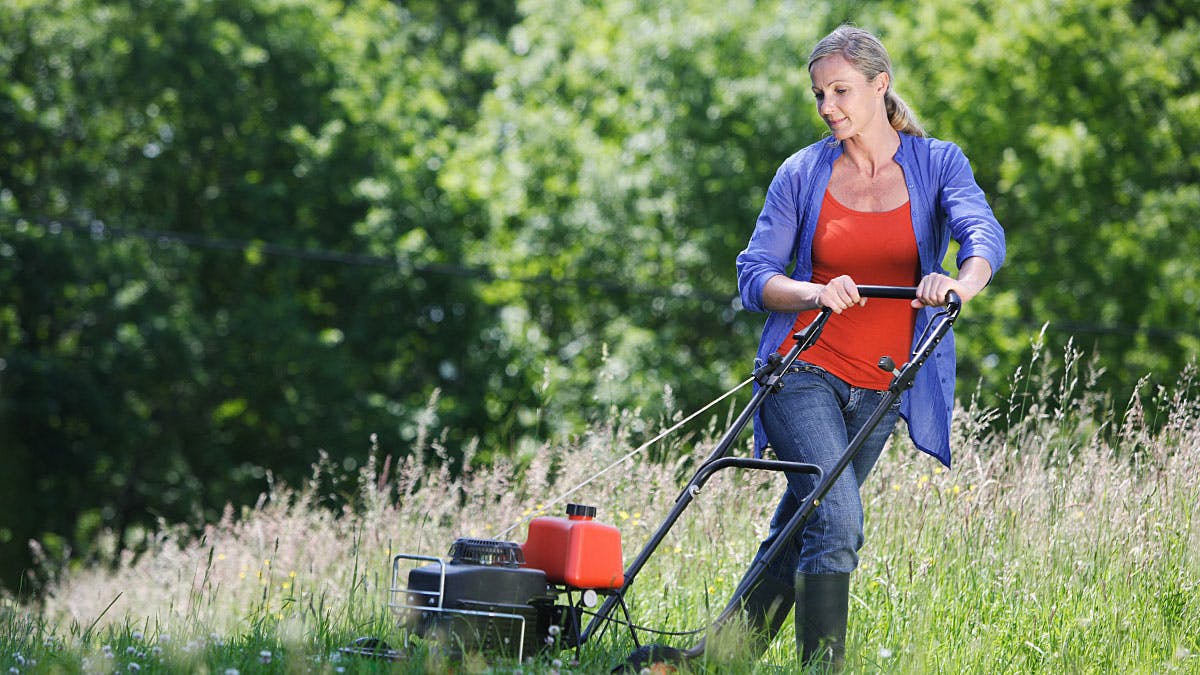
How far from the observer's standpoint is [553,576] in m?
3.74

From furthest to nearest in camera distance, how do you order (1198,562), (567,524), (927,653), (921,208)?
(1198,562) < (927,653) < (921,208) < (567,524)

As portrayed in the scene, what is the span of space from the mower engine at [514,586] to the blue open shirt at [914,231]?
692mm

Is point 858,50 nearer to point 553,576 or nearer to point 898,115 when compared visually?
point 898,115

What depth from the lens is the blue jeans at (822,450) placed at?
374 cm

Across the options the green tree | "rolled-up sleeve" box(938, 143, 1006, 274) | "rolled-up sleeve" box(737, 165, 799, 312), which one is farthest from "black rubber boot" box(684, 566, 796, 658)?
the green tree

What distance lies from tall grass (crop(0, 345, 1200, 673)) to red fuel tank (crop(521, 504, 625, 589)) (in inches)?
8.8

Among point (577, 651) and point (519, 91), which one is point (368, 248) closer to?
point (519, 91)

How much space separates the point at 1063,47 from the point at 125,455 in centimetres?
1374

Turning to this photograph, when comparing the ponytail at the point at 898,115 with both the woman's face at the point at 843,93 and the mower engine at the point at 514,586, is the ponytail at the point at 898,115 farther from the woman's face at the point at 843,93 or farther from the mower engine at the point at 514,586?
the mower engine at the point at 514,586

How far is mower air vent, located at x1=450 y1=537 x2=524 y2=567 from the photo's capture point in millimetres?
3660

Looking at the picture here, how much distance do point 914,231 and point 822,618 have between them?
3.54 ft

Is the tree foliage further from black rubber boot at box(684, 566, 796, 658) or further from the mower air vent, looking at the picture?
the mower air vent

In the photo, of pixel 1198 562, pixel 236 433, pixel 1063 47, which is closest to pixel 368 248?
pixel 236 433

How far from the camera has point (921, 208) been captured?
13.0 ft
